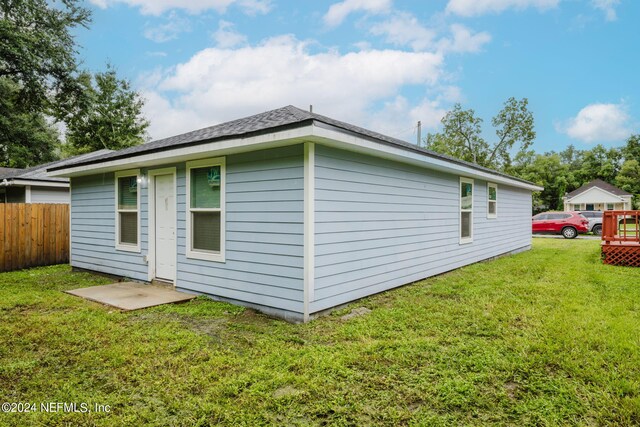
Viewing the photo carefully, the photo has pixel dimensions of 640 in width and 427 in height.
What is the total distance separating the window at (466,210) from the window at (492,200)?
49.7 inches

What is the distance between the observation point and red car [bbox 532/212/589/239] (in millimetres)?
17156

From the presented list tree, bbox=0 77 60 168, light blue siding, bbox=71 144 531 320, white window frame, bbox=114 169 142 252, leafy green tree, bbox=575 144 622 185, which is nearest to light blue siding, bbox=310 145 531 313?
light blue siding, bbox=71 144 531 320

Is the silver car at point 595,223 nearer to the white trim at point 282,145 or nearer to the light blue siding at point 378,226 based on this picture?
the light blue siding at point 378,226

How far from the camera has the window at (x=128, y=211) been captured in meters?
6.58

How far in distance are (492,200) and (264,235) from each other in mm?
7608

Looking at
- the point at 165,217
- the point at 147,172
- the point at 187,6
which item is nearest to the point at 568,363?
the point at 165,217

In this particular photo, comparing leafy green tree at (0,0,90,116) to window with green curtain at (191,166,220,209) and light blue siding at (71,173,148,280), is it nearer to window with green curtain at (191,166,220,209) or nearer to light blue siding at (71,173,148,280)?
light blue siding at (71,173,148,280)

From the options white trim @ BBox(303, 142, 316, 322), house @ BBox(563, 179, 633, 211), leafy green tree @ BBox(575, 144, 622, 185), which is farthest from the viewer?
leafy green tree @ BBox(575, 144, 622, 185)

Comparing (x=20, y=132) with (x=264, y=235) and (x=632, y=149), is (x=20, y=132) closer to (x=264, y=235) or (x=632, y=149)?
(x=264, y=235)

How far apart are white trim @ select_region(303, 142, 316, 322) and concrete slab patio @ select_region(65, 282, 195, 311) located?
2191mm

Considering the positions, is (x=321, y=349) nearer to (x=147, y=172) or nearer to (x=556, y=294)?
(x=556, y=294)

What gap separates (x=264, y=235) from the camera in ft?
15.2

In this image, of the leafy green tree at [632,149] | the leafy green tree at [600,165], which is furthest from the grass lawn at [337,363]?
the leafy green tree at [632,149]

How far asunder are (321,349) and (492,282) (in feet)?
14.4
